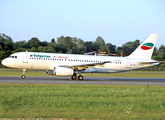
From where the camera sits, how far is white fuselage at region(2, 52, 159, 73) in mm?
30234

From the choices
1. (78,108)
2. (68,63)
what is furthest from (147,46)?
(78,108)

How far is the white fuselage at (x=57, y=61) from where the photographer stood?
30234 millimetres

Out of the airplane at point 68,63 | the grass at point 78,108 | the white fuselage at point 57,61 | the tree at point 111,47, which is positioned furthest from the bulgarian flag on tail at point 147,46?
the tree at point 111,47

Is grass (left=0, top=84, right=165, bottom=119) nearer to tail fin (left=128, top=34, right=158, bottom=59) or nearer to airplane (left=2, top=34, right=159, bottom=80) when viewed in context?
airplane (left=2, top=34, right=159, bottom=80)

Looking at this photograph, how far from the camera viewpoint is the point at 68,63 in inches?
1228

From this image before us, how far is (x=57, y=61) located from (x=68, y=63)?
1505 millimetres

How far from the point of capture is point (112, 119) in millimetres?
9234

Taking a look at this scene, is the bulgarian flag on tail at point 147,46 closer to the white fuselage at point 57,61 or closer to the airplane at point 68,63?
the airplane at point 68,63

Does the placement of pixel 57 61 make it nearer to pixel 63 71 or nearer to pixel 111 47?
pixel 63 71

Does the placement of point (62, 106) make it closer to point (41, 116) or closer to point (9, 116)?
point (41, 116)

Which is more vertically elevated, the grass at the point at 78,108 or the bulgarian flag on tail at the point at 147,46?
the bulgarian flag on tail at the point at 147,46

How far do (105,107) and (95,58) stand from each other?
69.3ft

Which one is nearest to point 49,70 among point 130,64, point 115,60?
point 115,60

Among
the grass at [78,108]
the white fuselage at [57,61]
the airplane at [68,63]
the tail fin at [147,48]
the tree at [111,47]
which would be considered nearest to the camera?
the grass at [78,108]
